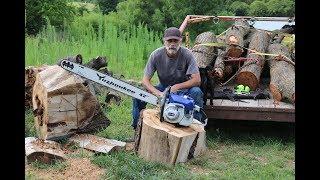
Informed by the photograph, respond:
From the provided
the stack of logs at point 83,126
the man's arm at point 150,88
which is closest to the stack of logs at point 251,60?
the man's arm at point 150,88

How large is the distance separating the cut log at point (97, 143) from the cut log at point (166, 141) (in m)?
0.26

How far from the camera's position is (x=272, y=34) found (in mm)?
8086

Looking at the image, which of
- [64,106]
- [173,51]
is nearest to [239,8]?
[173,51]

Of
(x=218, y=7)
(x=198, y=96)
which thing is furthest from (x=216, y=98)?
(x=218, y=7)

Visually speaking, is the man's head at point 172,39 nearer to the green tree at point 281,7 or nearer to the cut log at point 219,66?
the cut log at point 219,66

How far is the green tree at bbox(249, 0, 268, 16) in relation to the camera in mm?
19219

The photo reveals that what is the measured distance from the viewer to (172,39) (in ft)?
18.5

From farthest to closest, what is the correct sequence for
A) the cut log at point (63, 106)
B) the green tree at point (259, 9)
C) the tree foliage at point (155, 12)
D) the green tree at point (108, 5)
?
1. the green tree at point (108, 5)
2. the green tree at point (259, 9)
3. the tree foliage at point (155, 12)
4. the cut log at point (63, 106)

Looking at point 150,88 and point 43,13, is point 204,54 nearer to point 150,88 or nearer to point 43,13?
point 150,88

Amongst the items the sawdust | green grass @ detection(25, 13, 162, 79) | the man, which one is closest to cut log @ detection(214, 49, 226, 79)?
the man

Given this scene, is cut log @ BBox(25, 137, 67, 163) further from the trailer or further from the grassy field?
the trailer

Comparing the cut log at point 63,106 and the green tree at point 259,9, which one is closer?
the cut log at point 63,106

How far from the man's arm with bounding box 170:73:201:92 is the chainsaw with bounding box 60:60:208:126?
0.43m

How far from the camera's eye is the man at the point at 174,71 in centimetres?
577
